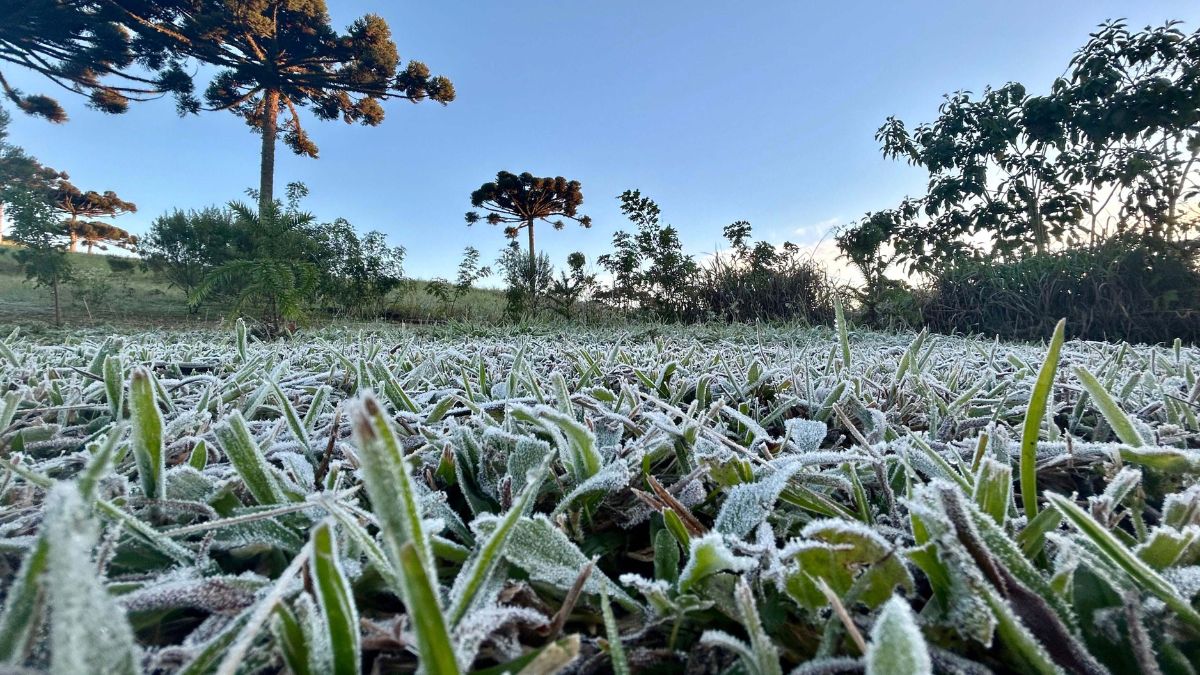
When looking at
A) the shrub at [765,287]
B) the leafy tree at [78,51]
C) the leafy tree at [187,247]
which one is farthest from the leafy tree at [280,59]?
the shrub at [765,287]

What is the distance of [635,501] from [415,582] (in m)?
0.30

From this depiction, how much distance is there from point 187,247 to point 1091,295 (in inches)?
306

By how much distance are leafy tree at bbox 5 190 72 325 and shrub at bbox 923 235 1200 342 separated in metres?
7.28

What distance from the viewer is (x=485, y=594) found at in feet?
0.96

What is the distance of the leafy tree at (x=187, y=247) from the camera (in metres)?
5.32

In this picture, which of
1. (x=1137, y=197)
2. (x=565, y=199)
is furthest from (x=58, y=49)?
(x=1137, y=197)

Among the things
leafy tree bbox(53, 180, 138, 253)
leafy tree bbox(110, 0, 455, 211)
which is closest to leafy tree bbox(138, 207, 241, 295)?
leafy tree bbox(110, 0, 455, 211)

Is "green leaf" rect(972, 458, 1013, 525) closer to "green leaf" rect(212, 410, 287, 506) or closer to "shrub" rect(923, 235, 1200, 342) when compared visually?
"green leaf" rect(212, 410, 287, 506)

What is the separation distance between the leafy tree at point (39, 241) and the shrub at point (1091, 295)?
23.9ft

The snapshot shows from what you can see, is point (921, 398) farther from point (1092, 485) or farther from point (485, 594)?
point (485, 594)

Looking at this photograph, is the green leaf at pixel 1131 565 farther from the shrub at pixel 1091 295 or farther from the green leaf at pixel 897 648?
the shrub at pixel 1091 295

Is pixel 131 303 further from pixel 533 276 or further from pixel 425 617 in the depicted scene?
pixel 425 617

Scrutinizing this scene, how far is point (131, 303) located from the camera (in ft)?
21.6

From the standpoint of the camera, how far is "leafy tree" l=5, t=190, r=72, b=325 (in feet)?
15.7
